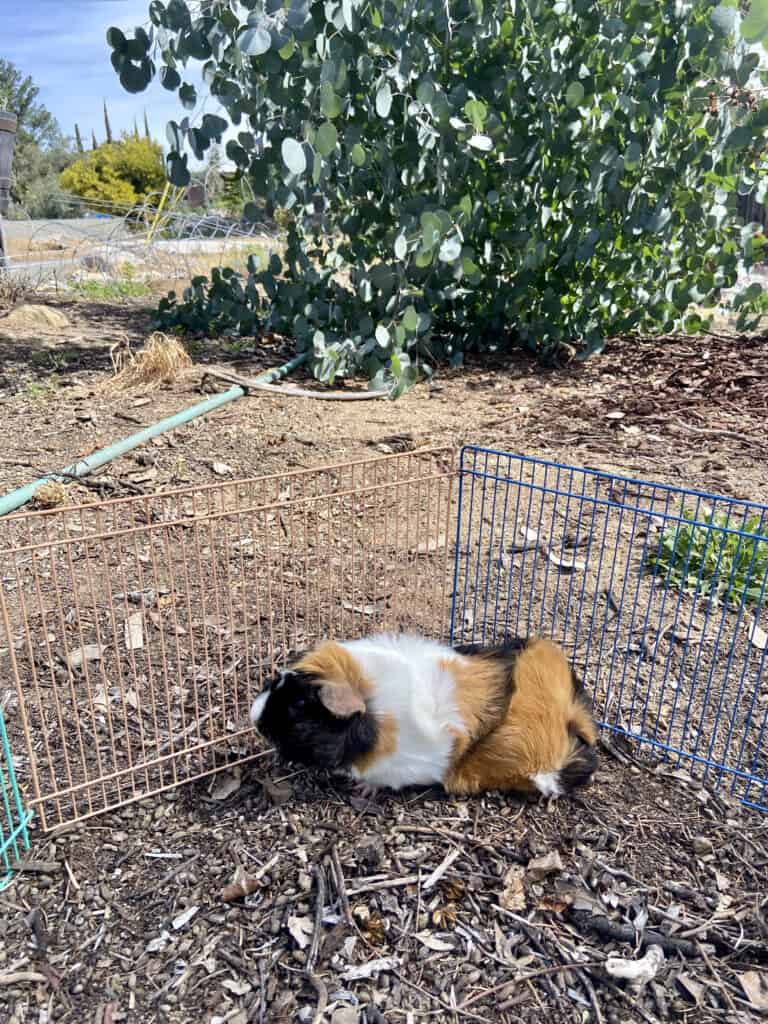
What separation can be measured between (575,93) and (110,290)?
28.0 feet

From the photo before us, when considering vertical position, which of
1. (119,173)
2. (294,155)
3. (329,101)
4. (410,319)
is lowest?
(410,319)

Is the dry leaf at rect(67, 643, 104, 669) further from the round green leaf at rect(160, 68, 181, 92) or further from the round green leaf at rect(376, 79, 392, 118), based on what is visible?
the round green leaf at rect(376, 79, 392, 118)

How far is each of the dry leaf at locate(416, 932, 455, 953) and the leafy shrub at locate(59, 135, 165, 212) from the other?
3183cm

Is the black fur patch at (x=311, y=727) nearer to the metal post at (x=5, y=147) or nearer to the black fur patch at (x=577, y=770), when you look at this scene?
the black fur patch at (x=577, y=770)

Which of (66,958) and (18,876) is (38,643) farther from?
(66,958)

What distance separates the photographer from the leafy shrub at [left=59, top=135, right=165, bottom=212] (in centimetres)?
2959

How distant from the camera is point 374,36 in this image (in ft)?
16.2

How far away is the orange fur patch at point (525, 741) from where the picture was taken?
221 cm

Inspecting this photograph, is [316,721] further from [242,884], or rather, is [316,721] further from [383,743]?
[242,884]

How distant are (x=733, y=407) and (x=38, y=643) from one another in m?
5.06

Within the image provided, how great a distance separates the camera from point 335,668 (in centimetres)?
223

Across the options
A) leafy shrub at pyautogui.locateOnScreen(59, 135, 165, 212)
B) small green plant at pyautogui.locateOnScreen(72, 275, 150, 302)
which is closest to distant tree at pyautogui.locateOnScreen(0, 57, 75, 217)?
leafy shrub at pyautogui.locateOnScreen(59, 135, 165, 212)

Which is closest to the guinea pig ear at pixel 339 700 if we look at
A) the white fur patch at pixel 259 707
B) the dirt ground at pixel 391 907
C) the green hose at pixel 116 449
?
the white fur patch at pixel 259 707

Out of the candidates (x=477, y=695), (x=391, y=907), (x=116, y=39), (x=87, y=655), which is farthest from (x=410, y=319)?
(x=391, y=907)
